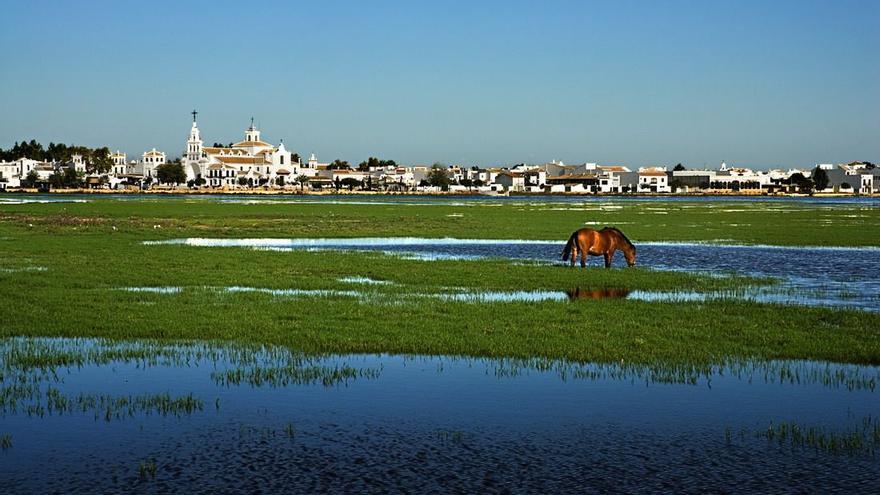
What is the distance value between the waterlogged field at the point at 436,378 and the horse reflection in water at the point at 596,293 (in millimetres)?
238

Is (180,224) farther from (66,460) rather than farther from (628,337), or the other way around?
(66,460)

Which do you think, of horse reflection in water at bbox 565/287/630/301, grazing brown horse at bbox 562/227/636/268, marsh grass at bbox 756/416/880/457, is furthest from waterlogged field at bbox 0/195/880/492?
grazing brown horse at bbox 562/227/636/268

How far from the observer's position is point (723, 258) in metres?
40.1

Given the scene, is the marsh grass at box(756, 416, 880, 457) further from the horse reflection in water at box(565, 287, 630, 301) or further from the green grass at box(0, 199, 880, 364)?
the horse reflection in water at box(565, 287, 630, 301)

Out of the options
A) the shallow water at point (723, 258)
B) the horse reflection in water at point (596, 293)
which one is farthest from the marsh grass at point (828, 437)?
the horse reflection in water at point (596, 293)

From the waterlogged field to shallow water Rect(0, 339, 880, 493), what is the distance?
0.05 metres

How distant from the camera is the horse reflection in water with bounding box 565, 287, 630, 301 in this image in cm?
2658

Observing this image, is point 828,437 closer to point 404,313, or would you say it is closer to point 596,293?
point 404,313

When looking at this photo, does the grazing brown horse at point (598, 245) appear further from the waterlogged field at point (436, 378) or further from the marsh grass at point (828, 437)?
the marsh grass at point (828, 437)

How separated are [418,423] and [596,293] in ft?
48.8

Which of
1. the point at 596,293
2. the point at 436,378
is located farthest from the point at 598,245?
the point at 436,378

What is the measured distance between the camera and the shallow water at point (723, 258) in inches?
1069

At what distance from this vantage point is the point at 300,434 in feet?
42.0

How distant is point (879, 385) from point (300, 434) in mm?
9091
